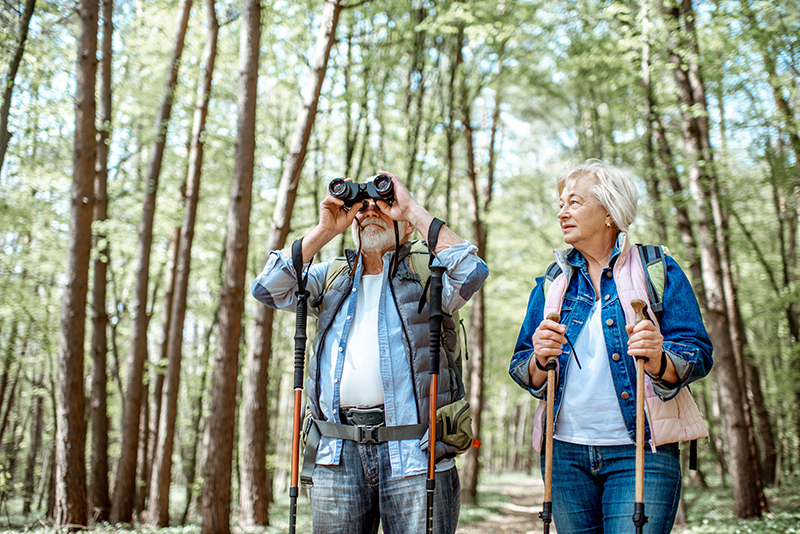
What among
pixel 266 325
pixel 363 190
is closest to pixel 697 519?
pixel 266 325

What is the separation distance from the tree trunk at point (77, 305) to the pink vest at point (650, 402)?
20.4 ft

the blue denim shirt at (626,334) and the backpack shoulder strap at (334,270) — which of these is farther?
the backpack shoulder strap at (334,270)

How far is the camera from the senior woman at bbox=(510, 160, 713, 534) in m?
2.09

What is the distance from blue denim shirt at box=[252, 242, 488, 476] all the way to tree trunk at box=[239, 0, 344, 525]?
410 centimetres

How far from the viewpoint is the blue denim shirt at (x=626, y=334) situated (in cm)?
211

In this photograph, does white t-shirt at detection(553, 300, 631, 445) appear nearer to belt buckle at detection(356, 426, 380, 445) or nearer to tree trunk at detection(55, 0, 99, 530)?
belt buckle at detection(356, 426, 380, 445)

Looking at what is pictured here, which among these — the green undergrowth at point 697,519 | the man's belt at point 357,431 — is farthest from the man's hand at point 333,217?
the green undergrowth at point 697,519

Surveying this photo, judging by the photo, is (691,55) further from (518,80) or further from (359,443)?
(359,443)

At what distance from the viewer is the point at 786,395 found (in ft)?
43.8

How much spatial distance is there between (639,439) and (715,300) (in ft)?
23.8

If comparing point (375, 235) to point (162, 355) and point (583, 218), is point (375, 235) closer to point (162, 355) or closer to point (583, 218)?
point (583, 218)

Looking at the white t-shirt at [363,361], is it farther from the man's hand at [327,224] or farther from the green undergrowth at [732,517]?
the green undergrowth at [732,517]

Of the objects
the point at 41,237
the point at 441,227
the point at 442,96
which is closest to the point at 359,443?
the point at 441,227

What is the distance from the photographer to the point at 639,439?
78.9 inches
